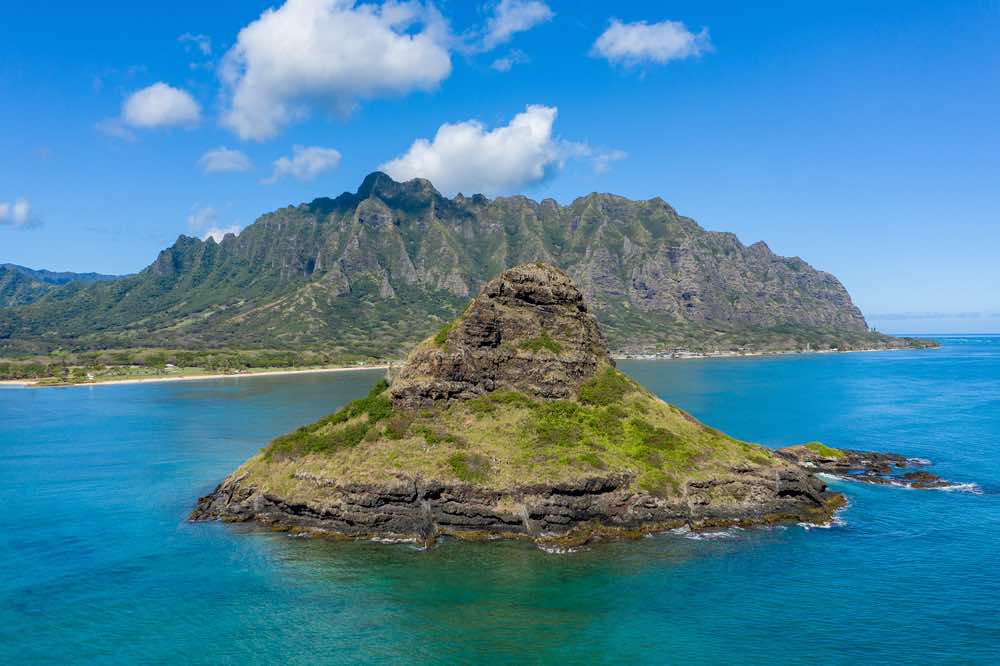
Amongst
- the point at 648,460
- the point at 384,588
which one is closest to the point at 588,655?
the point at 384,588

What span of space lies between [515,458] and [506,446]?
2.31 meters

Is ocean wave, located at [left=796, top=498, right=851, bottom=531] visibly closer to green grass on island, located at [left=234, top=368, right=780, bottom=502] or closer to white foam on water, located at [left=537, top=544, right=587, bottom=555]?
green grass on island, located at [left=234, top=368, right=780, bottom=502]

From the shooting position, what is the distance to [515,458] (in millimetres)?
71500

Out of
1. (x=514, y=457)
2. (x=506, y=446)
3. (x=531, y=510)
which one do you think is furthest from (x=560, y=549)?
(x=506, y=446)

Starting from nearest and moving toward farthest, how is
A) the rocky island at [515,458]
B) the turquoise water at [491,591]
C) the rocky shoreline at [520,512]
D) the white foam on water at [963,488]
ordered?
the turquoise water at [491,591], the rocky shoreline at [520,512], the rocky island at [515,458], the white foam on water at [963,488]

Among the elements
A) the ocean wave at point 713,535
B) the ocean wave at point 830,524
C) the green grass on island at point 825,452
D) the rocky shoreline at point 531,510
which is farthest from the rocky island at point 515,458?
the green grass on island at point 825,452

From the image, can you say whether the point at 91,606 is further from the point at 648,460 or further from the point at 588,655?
the point at 648,460

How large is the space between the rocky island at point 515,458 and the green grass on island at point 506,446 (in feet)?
0.67

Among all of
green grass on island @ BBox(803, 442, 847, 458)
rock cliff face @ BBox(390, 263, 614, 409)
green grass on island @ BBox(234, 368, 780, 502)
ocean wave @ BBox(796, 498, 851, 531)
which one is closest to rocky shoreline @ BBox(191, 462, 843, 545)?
ocean wave @ BBox(796, 498, 851, 531)

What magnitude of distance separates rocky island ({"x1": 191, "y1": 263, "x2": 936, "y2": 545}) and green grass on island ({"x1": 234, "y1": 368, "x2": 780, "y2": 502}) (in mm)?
203

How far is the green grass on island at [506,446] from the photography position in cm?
7006

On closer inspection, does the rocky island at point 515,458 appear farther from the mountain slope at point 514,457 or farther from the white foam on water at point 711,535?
the white foam on water at point 711,535

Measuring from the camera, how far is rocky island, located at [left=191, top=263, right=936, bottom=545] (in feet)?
221

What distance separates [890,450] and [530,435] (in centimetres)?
7078
